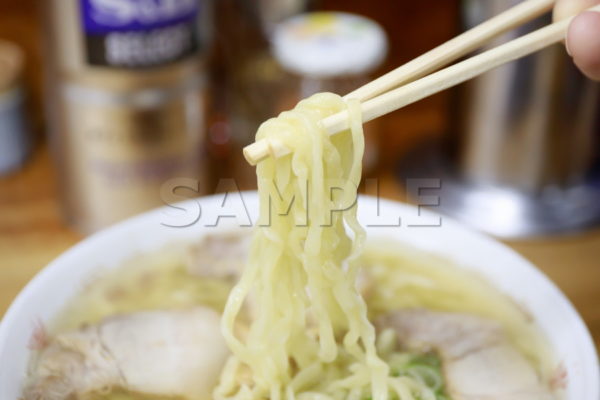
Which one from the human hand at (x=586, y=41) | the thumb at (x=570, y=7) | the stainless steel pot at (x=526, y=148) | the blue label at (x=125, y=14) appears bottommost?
the stainless steel pot at (x=526, y=148)

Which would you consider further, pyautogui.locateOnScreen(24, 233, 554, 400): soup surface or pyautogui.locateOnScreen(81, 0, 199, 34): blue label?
pyautogui.locateOnScreen(81, 0, 199, 34): blue label

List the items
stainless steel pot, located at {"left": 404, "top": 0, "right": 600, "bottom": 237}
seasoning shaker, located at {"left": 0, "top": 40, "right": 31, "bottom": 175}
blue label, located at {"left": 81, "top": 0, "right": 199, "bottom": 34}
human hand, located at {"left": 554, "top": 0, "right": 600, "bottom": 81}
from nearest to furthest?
human hand, located at {"left": 554, "top": 0, "right": 600, "bottom": 81}, blue label, located at {"left": 81, "top": 0, "right": 199, "bottom": 34}, stainless steel pot, located at {"left": 404, "top": 0, "right": 600, "bottom": 237}, seasoning shaker, located at {"left": 0, "top": 40, "right": 31, "bottom": 175}

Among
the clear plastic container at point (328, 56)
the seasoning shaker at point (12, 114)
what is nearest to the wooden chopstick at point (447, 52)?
the clear plastic container at point (328, 56)

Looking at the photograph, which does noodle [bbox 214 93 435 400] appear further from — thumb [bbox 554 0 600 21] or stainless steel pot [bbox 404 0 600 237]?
stainless steel pot [bbox 404 0 600 237]

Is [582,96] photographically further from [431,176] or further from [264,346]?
[264,346]

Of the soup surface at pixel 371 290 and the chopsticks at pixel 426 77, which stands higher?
the chopsticks at pixel 426 77

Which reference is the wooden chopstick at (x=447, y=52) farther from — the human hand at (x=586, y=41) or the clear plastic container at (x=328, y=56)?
the clear plastic container at (x=328, y=56)

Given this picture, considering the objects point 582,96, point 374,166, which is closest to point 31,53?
point 374,166

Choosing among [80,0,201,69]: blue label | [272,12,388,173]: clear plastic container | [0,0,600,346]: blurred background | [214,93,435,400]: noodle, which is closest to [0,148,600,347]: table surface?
[0,0,600,346]: blurred background
